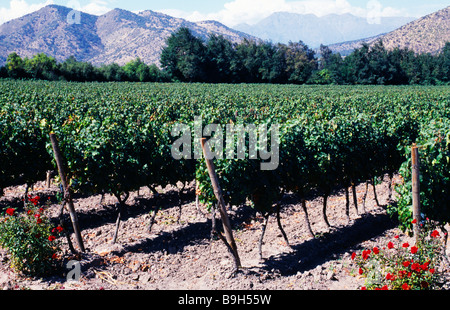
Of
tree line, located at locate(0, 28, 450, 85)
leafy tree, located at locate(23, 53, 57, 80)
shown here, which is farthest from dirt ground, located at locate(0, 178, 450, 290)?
tree line, located at locate(0, 28, 450, 85)

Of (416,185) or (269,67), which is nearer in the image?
(416,185)

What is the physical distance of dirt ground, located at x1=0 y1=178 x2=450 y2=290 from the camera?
5930 millimetres

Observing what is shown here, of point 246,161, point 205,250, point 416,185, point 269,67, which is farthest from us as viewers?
point 269,67

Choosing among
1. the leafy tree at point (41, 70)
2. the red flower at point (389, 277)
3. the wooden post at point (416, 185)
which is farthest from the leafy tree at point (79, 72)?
the red flower at point (389, 277)

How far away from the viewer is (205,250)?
743cm

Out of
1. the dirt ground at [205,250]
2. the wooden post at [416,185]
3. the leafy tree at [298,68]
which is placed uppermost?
the leafy tree at [298,68]

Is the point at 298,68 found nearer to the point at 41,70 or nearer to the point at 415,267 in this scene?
the point at 41,70

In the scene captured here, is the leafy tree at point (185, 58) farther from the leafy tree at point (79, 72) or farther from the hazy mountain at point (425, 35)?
the hazy mountain at point (425, 35)

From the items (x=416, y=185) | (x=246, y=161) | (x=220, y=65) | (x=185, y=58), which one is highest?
(x=185, y=58)

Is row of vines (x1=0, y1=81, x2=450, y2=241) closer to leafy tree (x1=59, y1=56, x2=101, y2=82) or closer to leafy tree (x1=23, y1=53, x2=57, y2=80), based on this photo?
leafy tree (x1=23, y1=53, x2=57, y2=80)

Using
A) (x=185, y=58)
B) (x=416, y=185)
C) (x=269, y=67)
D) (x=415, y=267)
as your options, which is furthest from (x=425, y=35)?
(x=415, y=267)

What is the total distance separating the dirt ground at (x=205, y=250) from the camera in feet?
19.5

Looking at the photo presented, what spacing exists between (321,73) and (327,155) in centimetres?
6693
